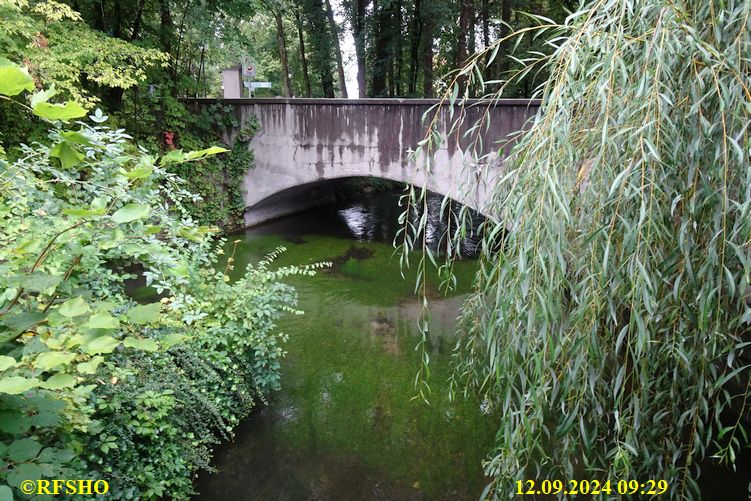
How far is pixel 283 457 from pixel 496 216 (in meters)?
2.45

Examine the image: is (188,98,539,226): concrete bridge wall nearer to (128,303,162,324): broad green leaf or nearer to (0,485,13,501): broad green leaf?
(128,303,162,324): broad green leaf

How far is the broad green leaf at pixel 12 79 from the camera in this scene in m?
0.82

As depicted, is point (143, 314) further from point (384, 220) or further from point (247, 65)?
point (247, 65)

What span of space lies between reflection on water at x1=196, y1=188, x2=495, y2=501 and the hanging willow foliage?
5.54ft

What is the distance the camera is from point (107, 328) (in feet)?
3.62

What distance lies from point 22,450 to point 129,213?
2.57ft

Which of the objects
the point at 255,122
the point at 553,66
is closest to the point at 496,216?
the point at 553,66

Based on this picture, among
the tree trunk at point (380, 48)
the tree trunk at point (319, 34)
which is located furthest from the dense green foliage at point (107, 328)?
the tree trunk at point (380, 48)

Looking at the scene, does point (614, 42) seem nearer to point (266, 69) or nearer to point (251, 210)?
point (251, 210)

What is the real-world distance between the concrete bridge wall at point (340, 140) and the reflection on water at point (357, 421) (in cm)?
204

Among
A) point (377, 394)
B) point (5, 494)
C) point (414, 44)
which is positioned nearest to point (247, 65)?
point (414, 44)

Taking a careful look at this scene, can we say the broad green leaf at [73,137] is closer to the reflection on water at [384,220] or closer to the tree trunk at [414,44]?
the reflection on water at [384,220]

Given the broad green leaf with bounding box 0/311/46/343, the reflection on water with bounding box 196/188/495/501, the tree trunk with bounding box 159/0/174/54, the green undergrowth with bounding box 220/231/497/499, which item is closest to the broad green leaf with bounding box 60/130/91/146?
the broad green leaf with bounding box 0/311/46/343

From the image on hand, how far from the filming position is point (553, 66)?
166 centimetres
